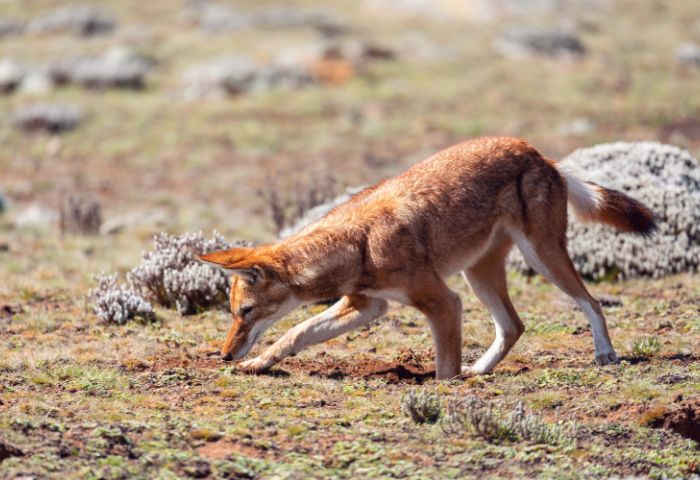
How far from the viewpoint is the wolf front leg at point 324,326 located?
7750 mm

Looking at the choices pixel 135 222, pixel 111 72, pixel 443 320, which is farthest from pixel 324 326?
pixel 111 72

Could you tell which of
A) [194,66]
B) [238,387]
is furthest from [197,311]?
[194,66]

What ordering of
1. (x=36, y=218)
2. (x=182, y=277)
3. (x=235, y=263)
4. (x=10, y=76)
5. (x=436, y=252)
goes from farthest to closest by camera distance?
(x=10, y=76)
(x=36, y=218)
(x=182, y=277)
(x=436, y=252)
(x=235, y=263)

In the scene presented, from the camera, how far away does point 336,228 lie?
7.57m

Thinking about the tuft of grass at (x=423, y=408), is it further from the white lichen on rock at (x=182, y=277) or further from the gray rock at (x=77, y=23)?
the gray rock at (x=77, y=23)

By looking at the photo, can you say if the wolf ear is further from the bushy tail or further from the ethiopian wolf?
the bushy tail

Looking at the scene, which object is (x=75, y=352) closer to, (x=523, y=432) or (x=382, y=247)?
(x=382, y=247)

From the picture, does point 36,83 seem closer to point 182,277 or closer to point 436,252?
point 182,277

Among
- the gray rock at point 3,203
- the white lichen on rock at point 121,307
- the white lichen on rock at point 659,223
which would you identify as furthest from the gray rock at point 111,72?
the white lichen on rock at point 121,307

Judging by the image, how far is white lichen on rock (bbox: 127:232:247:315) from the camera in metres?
9.82

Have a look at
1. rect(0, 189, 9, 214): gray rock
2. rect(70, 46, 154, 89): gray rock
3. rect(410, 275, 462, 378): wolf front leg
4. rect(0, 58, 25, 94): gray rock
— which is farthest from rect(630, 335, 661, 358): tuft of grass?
rect(0, 58, 25, 94): gray rock

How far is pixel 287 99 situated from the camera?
24.9 m

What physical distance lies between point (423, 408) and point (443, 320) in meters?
1.17

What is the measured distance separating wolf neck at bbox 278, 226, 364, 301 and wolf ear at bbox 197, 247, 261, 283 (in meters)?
0.30
